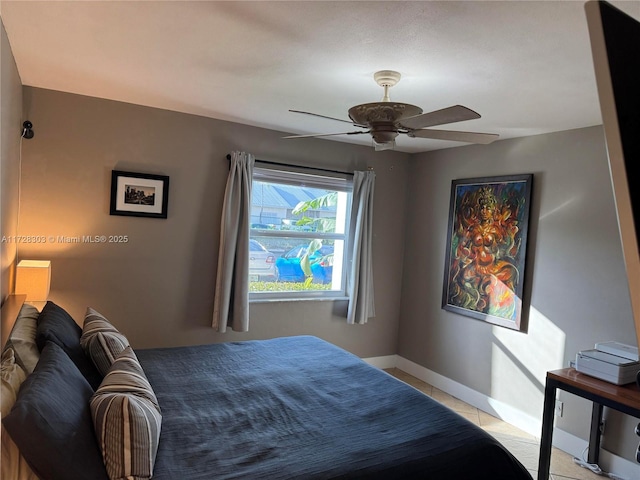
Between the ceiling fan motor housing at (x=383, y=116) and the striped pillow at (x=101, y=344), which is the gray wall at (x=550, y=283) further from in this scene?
the striped pillow at (x=101, y=344)

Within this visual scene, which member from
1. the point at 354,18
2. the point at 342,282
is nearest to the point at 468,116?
the point at 354,18

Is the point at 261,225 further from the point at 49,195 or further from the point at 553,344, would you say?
the point at 553,344

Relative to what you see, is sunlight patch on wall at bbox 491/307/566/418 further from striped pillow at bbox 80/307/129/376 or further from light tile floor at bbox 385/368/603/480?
striped pillow at bbox 80/307/129/376

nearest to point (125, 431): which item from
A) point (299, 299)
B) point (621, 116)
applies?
point (621, 116)

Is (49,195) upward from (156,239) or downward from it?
upward

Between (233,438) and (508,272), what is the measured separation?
108 inches

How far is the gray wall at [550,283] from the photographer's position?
3.11 metres

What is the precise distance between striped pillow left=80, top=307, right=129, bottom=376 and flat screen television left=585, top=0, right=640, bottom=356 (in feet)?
7.39

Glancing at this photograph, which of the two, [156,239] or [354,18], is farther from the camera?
[156,239]

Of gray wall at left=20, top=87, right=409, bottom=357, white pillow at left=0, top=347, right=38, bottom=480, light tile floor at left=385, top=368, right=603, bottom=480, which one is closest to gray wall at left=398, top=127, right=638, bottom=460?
light tile floor at left=385, top=368, right=603, bottom=480

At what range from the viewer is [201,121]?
12.4 ft

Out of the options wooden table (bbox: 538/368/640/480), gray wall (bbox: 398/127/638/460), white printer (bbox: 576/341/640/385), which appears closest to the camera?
wooden table (bbox: 538/368/640/480)

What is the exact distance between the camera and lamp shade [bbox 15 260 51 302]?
2836 mm

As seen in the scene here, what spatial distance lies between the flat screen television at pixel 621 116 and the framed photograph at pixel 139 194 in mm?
3514
